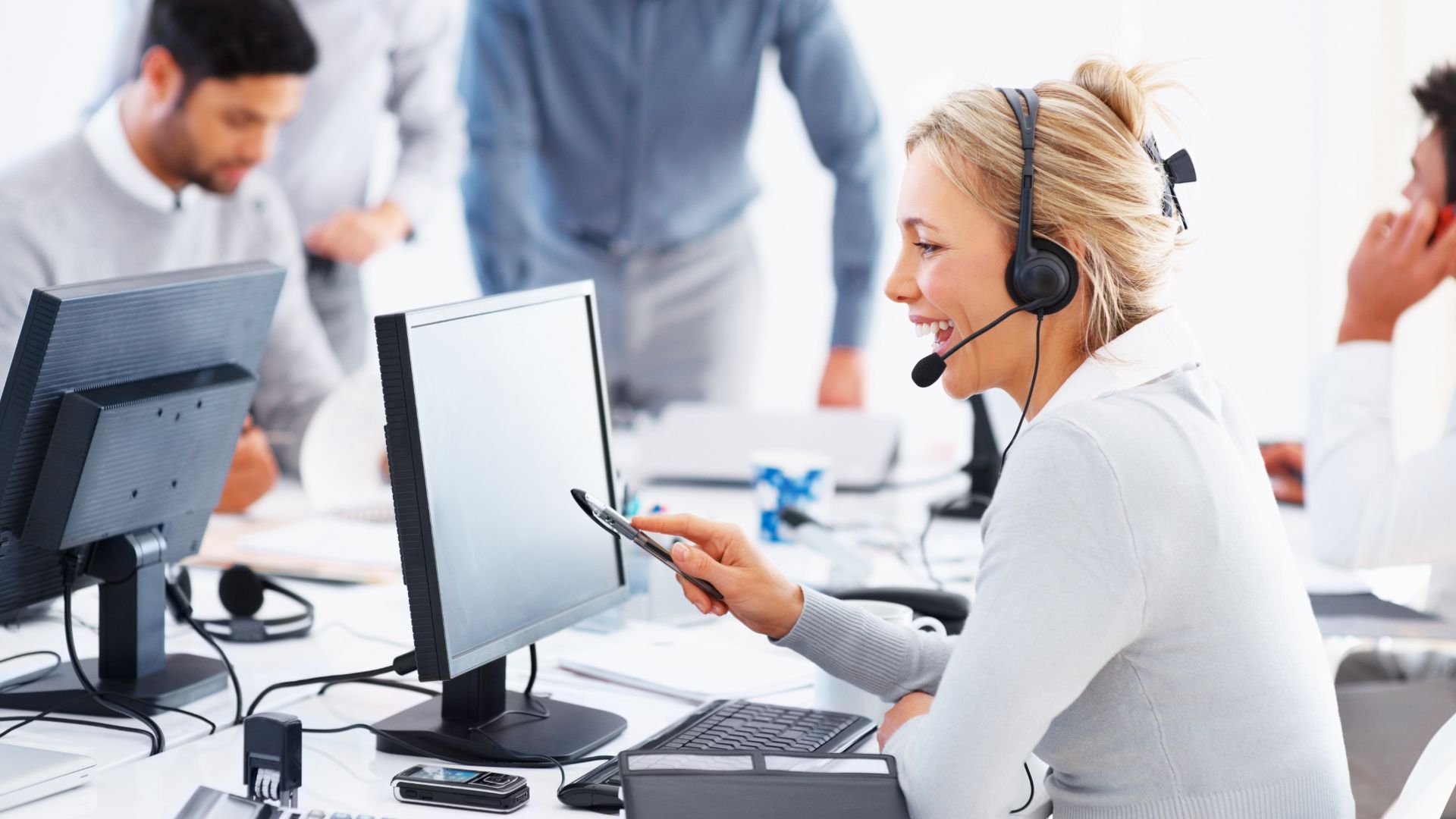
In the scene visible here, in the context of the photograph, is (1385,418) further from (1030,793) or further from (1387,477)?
(1030,793)

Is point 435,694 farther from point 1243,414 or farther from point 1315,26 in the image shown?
point 1315,26

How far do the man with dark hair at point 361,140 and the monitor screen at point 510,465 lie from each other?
1.91 meters

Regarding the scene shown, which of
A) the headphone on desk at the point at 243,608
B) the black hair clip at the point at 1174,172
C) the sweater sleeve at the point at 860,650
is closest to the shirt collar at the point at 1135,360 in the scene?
the black hair clip at the point at 1174,172

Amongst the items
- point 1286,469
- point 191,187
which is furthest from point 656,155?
point 1286,469

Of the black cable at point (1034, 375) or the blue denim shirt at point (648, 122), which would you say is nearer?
the black cable at point (1034, 375)

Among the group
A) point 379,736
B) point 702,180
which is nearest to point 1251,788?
point 379,736

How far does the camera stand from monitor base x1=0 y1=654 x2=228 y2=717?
127 centimetres

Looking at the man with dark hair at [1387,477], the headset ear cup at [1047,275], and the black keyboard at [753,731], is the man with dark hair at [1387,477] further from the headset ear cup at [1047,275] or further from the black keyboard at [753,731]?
the headset ear cup at [1047,275]

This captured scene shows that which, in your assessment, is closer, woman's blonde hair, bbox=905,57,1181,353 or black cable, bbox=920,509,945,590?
woman's blonde hair, bbox=905,57,1181,353

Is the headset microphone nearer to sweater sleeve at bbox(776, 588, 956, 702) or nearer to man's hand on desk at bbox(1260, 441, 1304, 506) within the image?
sweater sleeve at bbox(776, 588, 956, 702)

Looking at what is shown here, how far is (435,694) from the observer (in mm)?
1301

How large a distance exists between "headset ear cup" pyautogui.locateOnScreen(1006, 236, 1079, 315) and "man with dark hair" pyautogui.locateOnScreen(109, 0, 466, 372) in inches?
90.8

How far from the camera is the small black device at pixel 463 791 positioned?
1.06m

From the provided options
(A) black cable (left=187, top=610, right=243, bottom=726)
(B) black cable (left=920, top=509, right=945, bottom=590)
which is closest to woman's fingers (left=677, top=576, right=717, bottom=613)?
(A) black cable (left=187, top=610, right=243, bottom=726)
